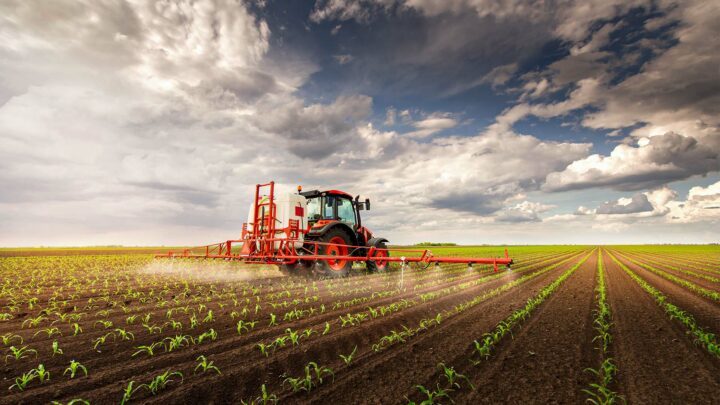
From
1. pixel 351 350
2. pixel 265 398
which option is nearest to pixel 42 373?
pixel 265 398

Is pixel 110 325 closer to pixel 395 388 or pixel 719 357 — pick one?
pixel 395 388

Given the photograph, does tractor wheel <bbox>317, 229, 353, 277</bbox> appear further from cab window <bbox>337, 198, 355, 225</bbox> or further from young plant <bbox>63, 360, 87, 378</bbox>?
young plant <bbox>63, 360, 87, 378</bbox>

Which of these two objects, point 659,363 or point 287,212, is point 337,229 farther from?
point 659,363

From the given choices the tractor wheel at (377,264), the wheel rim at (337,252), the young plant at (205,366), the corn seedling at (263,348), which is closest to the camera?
the young plant at (205,366)

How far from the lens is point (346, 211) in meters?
12.1

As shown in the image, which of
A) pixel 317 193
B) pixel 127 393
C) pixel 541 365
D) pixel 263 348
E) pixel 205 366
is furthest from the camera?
pixel 317 193

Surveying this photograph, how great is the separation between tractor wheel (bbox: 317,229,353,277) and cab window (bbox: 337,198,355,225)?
910 millimetres

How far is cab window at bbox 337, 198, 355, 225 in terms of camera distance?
1189 cm

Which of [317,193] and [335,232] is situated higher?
[317,193]

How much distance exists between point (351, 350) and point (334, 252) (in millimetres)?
6605

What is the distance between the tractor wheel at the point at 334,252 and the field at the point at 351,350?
3003 millimetres

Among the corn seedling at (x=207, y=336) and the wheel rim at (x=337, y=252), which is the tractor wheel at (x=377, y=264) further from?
the corn seedling at (x=207, y=336)

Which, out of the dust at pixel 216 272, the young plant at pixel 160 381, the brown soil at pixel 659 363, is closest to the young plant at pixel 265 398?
the young plant at pixel 160 381

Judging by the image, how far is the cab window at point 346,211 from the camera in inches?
468
